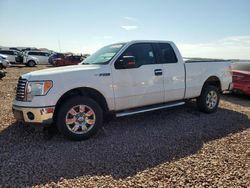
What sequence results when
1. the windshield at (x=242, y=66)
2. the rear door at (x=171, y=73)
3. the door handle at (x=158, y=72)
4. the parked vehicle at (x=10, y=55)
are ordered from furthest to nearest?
1. the parked vehicle at (x=10, y=55)
2. the windshield at (x=242, y=66)
3. the rear door at (x=171, y=73)
4. the door handle at (x=158, y=72)

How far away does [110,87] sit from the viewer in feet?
15.8

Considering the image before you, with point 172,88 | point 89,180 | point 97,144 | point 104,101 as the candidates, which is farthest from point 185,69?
point 89,180

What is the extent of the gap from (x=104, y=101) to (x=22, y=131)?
1878 mm

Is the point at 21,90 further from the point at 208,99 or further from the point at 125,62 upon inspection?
the point at 208,99

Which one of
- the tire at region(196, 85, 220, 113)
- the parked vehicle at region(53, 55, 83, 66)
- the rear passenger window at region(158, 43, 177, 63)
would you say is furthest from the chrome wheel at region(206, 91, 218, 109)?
the parked vehicle at region(53, 55, 83, 66)

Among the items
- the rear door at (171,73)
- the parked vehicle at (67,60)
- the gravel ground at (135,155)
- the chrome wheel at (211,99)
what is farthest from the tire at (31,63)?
the chrome wheel at (211,99)

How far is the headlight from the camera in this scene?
426 cm

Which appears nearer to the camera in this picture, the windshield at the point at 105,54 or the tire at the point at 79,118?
the tire at the point at 79,118

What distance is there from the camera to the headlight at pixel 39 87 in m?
4.26

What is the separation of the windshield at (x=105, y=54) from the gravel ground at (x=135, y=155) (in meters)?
1.52

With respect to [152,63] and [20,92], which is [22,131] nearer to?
[20,92]

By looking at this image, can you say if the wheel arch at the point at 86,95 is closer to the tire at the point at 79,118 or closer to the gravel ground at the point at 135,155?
the tire at the point at 79,118

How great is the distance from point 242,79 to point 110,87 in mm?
6332

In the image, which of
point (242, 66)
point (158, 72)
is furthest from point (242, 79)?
point (158, 72)
